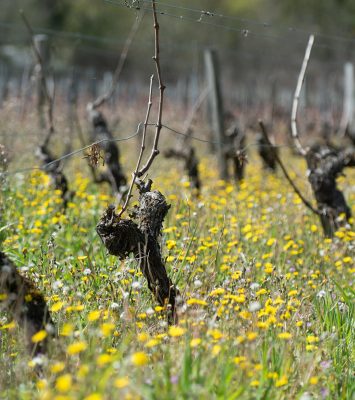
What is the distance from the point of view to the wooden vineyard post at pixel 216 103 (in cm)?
891

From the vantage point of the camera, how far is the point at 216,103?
9.02m

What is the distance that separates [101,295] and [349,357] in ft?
4.50

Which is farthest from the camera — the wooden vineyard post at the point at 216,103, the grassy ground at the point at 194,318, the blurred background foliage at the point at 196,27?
the blurred background foliage at the point at 196,27

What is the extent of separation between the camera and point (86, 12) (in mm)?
38281

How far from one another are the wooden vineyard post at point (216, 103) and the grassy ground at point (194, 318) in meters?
2.57

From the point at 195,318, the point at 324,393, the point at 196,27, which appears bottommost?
the point at 324,393

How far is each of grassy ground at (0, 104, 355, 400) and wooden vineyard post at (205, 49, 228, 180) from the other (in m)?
2.57

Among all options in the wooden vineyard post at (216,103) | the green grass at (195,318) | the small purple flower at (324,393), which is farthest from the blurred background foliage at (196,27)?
the small purple flower at (324,393)

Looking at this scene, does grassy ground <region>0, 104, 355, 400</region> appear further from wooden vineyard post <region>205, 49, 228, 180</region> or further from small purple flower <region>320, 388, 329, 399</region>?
wooden vineyard post <region>205, 49, 228, 180</region>

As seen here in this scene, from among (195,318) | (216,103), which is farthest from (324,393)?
(216,103)

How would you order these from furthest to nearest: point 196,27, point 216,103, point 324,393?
point 196,27
point 216,103
point 324,393

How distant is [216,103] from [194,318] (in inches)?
250

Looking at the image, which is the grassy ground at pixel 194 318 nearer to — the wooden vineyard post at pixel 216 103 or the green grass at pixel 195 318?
the green grass at pixel 195 318

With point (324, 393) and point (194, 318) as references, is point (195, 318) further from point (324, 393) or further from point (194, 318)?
point (324, 393)
